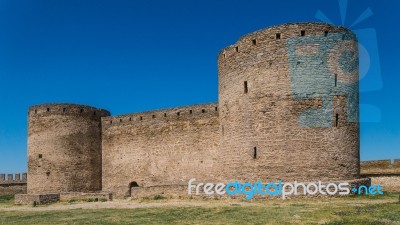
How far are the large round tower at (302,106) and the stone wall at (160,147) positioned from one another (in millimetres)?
4116

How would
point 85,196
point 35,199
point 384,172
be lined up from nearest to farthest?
point 35,199 < point 85,196 < point 384,172

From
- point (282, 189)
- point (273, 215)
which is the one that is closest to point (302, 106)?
point (282, 189)

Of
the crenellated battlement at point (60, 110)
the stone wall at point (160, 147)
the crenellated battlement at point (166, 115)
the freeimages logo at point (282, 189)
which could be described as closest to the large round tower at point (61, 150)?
A: the crenellated battlement at point (60, 110)

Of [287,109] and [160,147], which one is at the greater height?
[287,109]

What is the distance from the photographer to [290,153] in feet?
54.6

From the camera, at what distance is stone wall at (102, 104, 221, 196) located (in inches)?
864

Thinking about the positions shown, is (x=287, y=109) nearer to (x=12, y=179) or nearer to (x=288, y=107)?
(x=288, y=107)

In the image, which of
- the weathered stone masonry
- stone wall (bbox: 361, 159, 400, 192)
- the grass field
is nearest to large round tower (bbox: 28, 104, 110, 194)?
the weathered stone masonry

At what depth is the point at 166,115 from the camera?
933 inches

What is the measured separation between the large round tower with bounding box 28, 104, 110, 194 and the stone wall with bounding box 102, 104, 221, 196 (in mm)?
934

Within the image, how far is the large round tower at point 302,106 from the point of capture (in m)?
16.6

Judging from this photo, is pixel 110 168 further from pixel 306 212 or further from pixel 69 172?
pixel 306 212

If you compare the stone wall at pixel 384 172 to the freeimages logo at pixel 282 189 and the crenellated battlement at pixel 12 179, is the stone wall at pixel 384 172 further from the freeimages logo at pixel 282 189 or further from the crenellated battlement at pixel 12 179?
the crenellated battlement at pixel 12 179

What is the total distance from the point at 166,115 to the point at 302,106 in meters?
9.04
